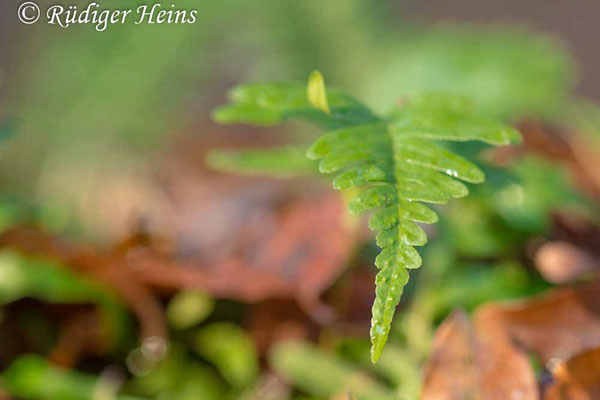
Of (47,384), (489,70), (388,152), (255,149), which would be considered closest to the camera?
(388,152)

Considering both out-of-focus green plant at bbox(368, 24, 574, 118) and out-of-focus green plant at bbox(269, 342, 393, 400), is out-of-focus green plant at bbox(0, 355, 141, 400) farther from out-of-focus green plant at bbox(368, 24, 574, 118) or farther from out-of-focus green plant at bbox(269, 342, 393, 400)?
out-of-focus green plant at bbox(368, 24, 574, 118)

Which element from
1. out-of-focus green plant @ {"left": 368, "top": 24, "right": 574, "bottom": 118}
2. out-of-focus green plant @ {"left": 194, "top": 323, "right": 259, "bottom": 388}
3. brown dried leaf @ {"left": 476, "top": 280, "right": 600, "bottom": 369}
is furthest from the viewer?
out-of-focus green plant @ {"left": 368, "top": 24, "right": 574, "bottom": 118}

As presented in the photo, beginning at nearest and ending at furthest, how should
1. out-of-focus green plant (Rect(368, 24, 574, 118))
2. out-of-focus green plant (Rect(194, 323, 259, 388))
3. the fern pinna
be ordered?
the fern pinna → out-of-focus green plant (Rect(194, 323, 259, 388)) → out-of-focus green plant (Rect(368, 24, 574, 118))

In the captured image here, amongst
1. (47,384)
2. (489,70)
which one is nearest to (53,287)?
(47,384)

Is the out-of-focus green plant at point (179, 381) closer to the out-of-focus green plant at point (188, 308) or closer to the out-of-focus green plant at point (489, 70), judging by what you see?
the out-of-focus green plant at point (188, 308)

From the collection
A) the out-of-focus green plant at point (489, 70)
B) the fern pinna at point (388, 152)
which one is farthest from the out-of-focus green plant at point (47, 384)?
the out-of-focus green plant at point (489, 70)

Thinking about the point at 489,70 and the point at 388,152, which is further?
the point at 489,70

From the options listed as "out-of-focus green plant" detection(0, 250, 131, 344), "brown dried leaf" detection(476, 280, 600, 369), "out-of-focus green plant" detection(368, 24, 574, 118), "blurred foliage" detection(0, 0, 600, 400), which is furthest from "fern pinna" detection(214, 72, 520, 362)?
"out-of-focus green plant" detection(368, 24, 574, 118)

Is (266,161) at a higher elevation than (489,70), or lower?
higher

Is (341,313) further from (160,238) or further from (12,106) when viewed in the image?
(12,106)

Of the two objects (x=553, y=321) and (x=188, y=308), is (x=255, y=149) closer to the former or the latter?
(x=188, y=308)
